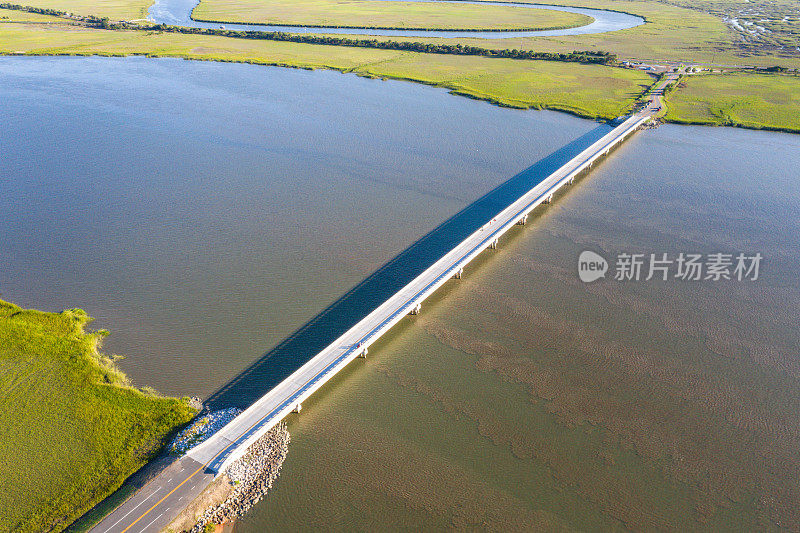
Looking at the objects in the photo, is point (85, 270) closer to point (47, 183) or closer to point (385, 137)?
point (47, 183)

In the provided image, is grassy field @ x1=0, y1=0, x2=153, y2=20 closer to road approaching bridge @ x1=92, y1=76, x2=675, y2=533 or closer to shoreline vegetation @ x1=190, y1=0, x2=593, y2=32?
shoreline vegetation @ x1=190, y1=0, x2=593, y2=32

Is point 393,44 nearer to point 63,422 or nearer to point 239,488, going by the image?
point 63,422

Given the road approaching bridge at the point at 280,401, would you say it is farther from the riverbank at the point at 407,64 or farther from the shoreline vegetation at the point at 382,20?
the shoreline vegetation at the point at 382,20

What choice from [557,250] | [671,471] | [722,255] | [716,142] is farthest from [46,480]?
[716,142]

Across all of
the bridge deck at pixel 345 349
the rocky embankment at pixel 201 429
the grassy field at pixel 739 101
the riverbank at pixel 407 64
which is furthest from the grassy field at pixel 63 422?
the grassy field at pixel 739 101

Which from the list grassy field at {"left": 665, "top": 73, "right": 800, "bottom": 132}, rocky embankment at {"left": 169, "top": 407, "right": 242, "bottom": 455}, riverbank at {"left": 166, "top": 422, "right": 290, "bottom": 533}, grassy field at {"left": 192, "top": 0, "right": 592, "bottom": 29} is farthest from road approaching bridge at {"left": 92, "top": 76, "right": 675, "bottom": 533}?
grassy field at {"left": 192, "top": 0, "right": 592, "bottom": 29}

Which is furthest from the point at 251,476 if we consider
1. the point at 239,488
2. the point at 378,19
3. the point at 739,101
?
the point at 378,19

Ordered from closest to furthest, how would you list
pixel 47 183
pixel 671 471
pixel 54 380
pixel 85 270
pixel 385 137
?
pixel 671 471
pixel 54 380
pixel 85 270
pixel 47 183
pixel 385 137
